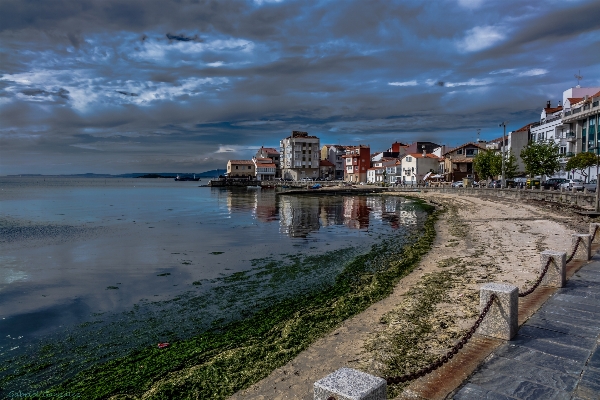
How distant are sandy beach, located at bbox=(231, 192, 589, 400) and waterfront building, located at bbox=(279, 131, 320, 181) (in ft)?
359

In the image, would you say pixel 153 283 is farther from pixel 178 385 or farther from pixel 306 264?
pixel 178 385

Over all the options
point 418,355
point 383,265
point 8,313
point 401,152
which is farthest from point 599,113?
point 401,152

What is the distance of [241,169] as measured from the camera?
143625 millimetres

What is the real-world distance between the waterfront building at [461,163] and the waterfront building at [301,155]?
49.2 metres

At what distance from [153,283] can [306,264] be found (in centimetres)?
672

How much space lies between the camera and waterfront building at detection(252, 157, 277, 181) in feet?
464

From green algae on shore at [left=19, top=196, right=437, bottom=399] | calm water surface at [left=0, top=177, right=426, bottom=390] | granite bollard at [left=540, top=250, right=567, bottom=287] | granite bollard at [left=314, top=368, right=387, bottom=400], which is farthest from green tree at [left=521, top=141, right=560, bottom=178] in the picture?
granite bollard at [left=314, top=368, right=387, bottom=400]

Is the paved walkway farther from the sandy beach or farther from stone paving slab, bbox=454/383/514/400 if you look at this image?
the sandy beach

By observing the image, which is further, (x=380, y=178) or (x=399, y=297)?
(x=380, y=178)

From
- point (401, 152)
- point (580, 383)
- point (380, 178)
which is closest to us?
point (580, 383)

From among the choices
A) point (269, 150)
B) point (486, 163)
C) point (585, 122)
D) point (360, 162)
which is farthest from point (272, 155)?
point (585, 122)

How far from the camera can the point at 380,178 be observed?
376 feet

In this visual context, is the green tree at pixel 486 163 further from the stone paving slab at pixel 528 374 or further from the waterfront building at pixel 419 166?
the stone paving slab at pixel 528 374

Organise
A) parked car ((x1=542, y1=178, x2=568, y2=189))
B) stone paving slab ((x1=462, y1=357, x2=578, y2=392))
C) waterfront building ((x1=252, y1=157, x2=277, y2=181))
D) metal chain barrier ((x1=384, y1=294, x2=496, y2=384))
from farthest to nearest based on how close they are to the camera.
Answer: waterfront building ((x1=252, y1=157, x2=277, y2=181)), parked car ((x1=542, y1=178, x2=568, y2=189)), stone paving slab ((x1=462, y1=357, x2=578, y2=392)), metal chain barrier ((x1=384, y1=294, x2=496, y2=384))
